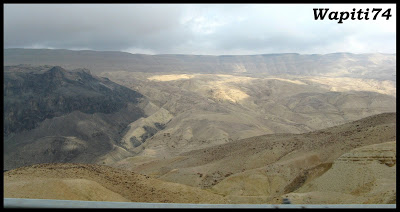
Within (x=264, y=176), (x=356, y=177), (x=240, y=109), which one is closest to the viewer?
(x=356, y=177)

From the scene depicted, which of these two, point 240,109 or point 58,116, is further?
point 240,109

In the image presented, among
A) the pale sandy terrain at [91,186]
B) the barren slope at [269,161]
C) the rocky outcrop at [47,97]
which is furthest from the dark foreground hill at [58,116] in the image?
the pale sandy terrain at [91,186]

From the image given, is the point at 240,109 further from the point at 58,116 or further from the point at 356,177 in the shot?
the point at 356,177

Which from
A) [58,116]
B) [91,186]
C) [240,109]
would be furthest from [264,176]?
[240,109]

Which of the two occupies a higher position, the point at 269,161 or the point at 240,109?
the point at 269,161

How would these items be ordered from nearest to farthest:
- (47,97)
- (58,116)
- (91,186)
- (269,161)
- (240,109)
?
1. (91,186)
2. (269,161)
3. (58,116)
4. (47,97)
5. (240,109)

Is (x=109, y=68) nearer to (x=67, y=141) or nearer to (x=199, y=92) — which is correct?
(x=199, y=92)

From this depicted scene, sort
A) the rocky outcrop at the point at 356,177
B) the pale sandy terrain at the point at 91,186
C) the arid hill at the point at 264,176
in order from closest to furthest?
the pale sandy terrain at the point at 91,186 → the arid hill at the point at 264,176 → the rocky outcrop at the point at 356,177

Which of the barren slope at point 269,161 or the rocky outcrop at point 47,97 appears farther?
the rocky outcrop at point 47,97

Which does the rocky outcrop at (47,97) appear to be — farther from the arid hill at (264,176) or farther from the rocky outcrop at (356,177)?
the rocky outcrop at (356,177)
